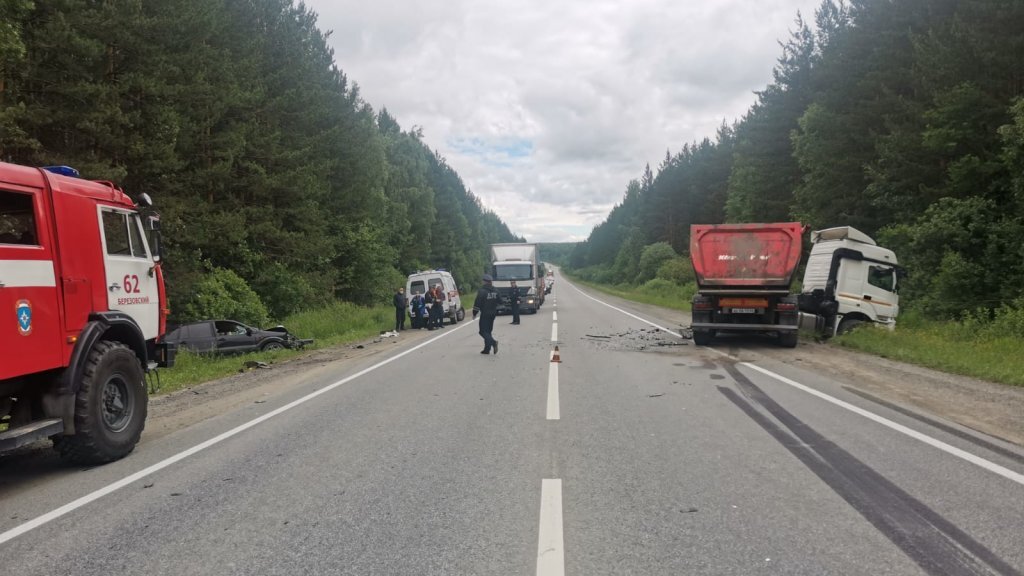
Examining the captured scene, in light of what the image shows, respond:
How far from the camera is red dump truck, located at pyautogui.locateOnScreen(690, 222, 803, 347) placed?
1465 cm

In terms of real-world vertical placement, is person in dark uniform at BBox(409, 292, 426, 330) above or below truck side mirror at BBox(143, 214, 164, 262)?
below

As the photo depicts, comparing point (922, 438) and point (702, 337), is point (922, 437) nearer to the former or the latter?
point (922, 438)

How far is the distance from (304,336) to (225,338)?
4.92 m

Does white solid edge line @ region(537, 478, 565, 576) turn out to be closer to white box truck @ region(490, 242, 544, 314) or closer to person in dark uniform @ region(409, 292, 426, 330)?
person in dark uniform @ region(409, 292, 426, 330)

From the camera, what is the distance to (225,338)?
1628 centimetres

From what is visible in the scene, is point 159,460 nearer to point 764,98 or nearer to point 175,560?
point 175,560

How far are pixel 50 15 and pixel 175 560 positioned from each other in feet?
51.4

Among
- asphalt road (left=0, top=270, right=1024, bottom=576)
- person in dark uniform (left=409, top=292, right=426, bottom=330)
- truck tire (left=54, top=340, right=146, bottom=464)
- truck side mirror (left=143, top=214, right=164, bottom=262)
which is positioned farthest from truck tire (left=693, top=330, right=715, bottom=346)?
truck tire (left=54, top=340, right=146, bottom=464)

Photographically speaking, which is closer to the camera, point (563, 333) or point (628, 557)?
point (628, 557)

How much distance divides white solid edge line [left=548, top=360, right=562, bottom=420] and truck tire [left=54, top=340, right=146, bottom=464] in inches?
179

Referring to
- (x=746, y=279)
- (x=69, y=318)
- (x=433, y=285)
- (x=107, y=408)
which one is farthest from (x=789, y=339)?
(x=433, y=285)

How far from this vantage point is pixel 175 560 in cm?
362

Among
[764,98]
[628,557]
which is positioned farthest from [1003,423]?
[764,98]

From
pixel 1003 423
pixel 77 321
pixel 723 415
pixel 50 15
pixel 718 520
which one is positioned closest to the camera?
pixel 718 520
